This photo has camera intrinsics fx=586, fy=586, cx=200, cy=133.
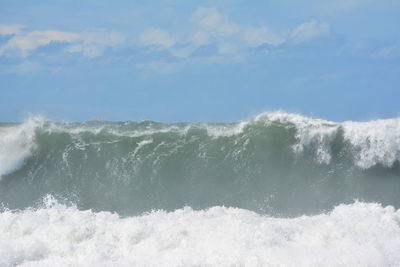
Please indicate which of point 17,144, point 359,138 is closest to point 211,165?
point 359,138

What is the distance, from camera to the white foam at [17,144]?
570 inches

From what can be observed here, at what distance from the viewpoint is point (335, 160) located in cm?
1303

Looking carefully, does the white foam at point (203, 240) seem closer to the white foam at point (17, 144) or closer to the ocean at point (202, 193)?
the ocean at point (202, 193)

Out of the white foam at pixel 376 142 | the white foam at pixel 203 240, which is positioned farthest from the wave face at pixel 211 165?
the white foam at pixel 203 240

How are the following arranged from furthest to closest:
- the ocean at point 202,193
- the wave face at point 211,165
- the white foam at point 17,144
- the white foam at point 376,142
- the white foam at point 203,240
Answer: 1. the white foam at point 17,144
2. the white foam at point 376,142
3. the wave face at point 211,165
4. the ocean at point 202,193
5. the white foam at point 203,240

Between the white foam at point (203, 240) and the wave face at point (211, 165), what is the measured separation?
2.18 metres

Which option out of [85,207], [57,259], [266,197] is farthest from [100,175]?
[57,259]

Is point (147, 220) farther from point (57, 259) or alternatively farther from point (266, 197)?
point (266, 197)

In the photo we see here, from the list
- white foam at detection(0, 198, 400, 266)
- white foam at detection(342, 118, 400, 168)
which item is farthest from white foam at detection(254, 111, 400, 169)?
white foam at detection(0, 198, 400, 266)

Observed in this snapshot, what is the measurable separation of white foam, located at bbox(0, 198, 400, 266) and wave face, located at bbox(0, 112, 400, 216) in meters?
2.18

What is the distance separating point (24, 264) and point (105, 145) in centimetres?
650

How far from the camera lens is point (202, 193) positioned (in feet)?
41.4

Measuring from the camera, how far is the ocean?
8406 mm

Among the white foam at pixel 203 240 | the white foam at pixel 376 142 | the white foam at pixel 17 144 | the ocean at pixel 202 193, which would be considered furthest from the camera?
the white foam at pixel 17 144
